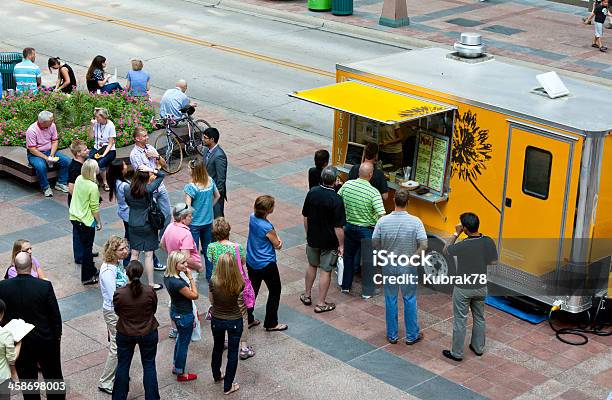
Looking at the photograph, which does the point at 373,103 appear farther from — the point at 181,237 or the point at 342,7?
the point at 342,7

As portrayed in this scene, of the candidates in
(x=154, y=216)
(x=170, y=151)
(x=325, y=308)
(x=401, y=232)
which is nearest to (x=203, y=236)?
(x=154, y=216)

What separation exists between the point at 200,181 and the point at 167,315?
170cm

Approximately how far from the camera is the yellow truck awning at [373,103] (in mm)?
12398

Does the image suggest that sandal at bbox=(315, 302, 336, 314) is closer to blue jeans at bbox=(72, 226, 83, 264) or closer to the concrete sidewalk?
blue jeans at bbox=(72, 226, 83, 264)

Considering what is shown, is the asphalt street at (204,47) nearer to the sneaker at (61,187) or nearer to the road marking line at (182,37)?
the road marking line at (182,37)

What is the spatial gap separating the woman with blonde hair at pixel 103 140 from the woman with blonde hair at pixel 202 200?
326 centimetres

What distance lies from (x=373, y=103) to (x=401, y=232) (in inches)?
83.2

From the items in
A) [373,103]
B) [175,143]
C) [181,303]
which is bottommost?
[175,143]

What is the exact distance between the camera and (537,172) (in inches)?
461

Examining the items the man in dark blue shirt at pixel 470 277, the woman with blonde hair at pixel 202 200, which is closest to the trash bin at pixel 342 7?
the woman with blonde hair at pixel 202 200

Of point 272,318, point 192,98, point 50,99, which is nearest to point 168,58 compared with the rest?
point 192,98

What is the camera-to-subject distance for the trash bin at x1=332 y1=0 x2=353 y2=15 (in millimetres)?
28719

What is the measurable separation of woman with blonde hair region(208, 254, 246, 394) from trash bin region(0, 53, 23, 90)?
11.5 metres

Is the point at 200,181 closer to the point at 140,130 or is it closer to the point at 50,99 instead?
the point at 140,130
